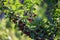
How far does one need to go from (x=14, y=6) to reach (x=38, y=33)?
21.6 inches

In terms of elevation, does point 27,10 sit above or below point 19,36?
above

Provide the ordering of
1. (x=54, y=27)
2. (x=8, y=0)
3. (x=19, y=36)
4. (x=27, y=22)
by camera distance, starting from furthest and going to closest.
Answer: (x=8, y=0), (x=27, y=22), (x=54, y=27), (x=19, y=36)

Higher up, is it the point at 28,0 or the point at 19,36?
the point at 28,0

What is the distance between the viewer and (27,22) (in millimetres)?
2490

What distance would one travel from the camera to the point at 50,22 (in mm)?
2400

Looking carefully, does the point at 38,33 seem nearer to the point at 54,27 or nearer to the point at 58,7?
the point at 54,27

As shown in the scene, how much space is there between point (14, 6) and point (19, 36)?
1853 mm

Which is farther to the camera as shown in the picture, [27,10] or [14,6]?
[27,10]

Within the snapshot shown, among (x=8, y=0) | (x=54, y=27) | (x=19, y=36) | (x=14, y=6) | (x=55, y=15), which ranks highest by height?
(x=8, y=0)

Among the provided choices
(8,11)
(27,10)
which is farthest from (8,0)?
(27,10)

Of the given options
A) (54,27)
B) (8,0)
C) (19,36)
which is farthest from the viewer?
(8,0)

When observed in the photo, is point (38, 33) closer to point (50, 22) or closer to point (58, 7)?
point (50, 22)

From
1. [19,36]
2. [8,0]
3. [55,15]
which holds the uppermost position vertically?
[8,0]

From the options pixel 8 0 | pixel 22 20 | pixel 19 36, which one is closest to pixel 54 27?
pixel 22 20
